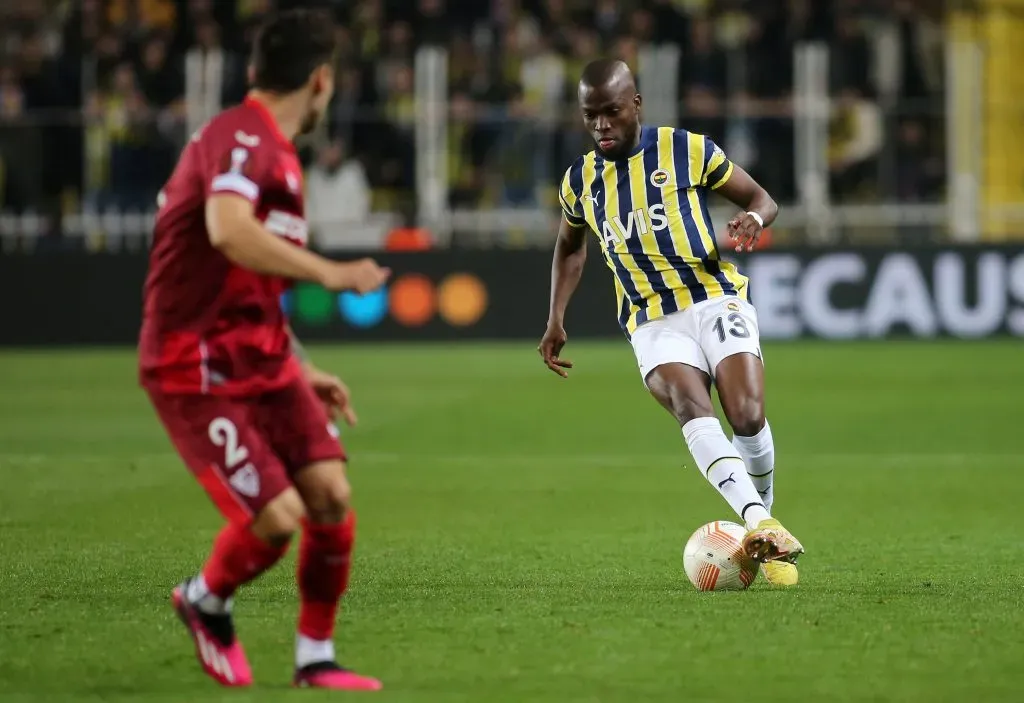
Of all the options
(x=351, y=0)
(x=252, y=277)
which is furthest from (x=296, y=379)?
(x=351, y=0)

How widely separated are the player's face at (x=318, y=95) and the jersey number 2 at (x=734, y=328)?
2672mm

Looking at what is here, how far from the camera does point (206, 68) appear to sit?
21.0m

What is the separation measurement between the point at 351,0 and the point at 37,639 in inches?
714

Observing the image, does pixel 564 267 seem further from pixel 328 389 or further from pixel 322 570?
pixel 322 570

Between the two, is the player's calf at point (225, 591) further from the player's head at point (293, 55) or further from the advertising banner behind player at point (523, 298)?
the advertising banner behind player at point (523, 298)

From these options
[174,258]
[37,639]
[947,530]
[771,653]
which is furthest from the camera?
[947,530]

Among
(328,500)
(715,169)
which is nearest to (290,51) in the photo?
(328,500)

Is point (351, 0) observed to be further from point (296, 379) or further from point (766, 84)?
point (296, 379)

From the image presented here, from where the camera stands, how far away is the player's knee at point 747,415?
7211mm

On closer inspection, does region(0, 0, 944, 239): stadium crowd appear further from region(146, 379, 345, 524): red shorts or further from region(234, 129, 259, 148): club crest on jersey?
region(234, 129, 259, 148): club crest on jersey

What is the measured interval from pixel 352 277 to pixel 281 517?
0.73 meters

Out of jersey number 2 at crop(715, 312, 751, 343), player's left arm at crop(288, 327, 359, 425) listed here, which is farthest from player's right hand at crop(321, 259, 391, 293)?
jersey number 2 at crop(715, 312, 751, 343)

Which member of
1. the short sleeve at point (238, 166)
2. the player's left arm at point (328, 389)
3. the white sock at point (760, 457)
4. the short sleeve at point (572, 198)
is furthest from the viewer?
the short sleeve at point (572, 198)

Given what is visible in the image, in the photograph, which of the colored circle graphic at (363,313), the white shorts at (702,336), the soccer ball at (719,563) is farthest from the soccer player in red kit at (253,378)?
the colored circle graphic at (363,313)
